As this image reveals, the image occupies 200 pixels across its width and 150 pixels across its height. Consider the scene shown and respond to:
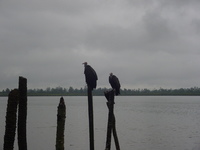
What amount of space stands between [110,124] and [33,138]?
12.1m

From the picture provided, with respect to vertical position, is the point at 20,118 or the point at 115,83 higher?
the point at 115,83

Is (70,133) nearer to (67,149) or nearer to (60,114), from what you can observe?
(67,149)

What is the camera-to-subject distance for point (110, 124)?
11.3 metres

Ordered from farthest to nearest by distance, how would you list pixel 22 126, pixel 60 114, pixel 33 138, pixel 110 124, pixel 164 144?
pixel 33 138 → pixel 164 144 → pixel 110 124 → pixel 22 126 → pixel 60 114

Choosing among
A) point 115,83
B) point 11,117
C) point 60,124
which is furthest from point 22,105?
point 115,83

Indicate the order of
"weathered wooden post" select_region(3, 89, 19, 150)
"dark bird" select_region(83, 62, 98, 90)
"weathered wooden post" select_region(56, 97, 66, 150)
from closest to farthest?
1. "weathered wooden post" select_region(56, 97, 66, 150)
2. "weathered wooden post" select_region(3, 89, 19, 150)
3. "dark bird" select_region(83, 62, 98, 90)

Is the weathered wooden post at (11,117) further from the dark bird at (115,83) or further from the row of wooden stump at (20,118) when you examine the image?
the dark bird at (115,83)

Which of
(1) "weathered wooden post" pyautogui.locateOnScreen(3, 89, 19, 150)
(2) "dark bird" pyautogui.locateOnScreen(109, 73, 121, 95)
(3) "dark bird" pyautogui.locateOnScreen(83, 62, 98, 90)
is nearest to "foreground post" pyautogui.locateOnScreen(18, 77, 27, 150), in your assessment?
(1) "weathered wooden post" pyautogui.locateOnScreen(3, 89, 19, 150)

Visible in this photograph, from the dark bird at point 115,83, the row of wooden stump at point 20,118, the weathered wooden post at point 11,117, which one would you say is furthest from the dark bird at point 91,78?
the weathered wooden post at point 11,117

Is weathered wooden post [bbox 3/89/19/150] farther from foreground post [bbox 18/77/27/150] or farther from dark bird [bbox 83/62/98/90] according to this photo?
dark bird [bbox 83/62/98/90]

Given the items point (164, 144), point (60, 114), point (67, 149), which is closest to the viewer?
point (60, 114)

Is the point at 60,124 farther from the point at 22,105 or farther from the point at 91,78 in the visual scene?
the point at 91,78

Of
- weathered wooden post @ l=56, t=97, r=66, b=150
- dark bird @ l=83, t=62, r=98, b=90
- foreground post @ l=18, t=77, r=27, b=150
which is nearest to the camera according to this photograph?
weathered wooden post @ l=56, t=97, r=66, b=150

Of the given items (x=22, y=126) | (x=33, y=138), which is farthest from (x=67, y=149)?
A: (x=22, y=126)
